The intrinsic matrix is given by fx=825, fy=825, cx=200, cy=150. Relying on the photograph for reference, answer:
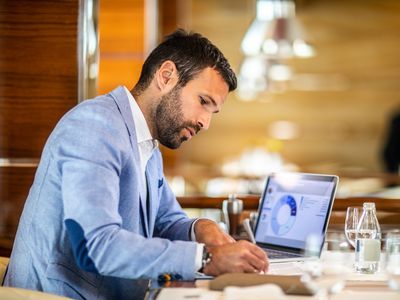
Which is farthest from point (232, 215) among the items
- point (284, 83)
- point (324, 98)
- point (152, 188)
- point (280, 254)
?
point (324, 98)

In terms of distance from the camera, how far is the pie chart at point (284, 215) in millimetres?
2805

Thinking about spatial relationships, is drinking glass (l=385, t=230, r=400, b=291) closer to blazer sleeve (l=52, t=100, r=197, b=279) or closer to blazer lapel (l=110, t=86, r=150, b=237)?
blazer sleeve (l=52, t=100, r=197, b=279)

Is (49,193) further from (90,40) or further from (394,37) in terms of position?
(394,37)

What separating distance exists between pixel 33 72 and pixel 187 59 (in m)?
1.34

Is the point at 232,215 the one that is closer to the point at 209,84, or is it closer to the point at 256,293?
the point at 209,84

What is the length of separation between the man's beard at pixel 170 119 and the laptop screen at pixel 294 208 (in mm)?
527

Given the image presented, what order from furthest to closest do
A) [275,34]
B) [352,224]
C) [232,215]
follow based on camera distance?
[275,34] → [232,215] → [352,224]

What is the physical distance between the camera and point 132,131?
230cm

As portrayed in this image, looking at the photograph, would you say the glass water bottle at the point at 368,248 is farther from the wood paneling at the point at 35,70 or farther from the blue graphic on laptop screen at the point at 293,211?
the wood paneling at the point at 35,70

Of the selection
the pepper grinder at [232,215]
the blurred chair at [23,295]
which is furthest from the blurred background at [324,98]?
the blurred chair at [23,295]

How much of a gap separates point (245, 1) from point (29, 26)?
736cm

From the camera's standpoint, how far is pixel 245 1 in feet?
35.0

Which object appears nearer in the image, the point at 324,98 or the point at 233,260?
the point at 233,260

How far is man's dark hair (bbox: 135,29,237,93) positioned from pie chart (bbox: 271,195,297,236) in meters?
0.55
